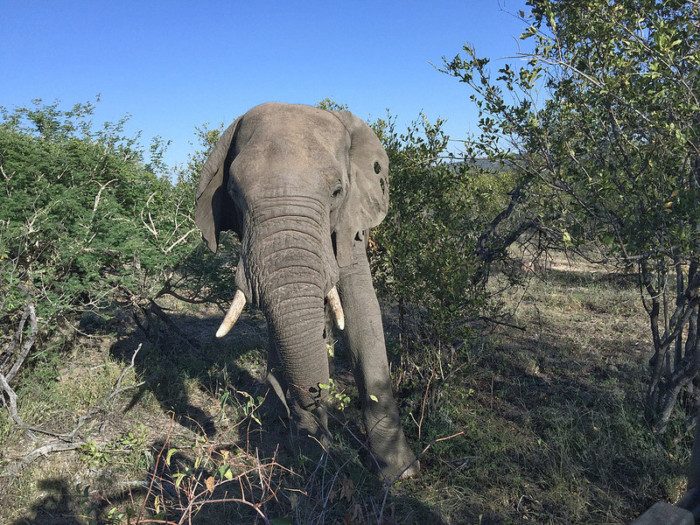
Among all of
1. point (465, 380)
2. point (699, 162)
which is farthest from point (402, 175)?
point (699, 162)

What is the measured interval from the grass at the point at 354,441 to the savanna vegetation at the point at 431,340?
3cm

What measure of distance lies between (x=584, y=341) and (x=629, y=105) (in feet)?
14.2

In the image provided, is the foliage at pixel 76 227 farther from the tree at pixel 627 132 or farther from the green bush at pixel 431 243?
the tree at pixel 627 132


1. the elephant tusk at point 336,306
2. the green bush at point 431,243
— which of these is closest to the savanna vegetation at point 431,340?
the green bush at point 431,243

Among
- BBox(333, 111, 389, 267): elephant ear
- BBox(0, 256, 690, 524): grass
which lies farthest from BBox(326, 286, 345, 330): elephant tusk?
BBox(0, 256, 690, 524): grass

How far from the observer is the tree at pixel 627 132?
374 cm

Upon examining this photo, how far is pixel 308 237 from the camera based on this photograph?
3.98 metres

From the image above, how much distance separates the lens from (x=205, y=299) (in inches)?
283

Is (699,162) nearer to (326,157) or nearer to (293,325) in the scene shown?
(326,157)

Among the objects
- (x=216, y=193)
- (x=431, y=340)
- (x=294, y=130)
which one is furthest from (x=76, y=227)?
(x=431, y=340)

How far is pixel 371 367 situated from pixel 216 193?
213 cm

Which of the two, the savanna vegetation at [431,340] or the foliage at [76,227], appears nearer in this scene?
the savanna vegetation at [431,340]

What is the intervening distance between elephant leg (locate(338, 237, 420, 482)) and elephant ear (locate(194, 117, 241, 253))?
123cm

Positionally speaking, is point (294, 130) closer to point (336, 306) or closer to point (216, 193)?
point (216, 193)
